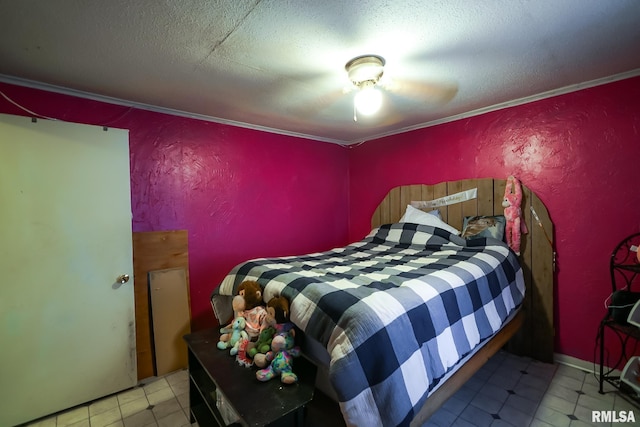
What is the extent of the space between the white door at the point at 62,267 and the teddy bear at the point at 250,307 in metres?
1.01

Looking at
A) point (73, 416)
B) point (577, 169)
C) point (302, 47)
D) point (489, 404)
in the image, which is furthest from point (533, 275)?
point (73, 416)

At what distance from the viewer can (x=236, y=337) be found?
1555 mm

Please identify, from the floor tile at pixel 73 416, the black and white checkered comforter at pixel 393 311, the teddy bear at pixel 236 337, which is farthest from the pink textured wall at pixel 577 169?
the floor tile at pixel 73 416

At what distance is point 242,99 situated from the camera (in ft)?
7.45

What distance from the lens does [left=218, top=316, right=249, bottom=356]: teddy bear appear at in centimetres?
152

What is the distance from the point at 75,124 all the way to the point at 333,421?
2.44 m

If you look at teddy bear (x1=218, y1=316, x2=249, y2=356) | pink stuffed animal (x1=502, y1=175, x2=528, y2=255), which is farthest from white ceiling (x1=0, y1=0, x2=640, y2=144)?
teddy bear (x1=218, y1=316, x2=249, y2=356)

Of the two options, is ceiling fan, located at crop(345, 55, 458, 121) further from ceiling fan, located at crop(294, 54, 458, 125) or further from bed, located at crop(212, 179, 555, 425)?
bed, located at crop(212, 179, 555, 425)

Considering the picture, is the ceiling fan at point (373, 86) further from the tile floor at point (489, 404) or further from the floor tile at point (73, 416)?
the floor tile at point (73, 416)

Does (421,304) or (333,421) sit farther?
(421,304)

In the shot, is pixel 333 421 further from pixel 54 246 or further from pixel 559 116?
pixel 559 116

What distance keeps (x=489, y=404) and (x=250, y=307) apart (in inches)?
67.5

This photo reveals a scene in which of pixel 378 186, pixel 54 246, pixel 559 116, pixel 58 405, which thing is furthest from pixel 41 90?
pixel 559 116

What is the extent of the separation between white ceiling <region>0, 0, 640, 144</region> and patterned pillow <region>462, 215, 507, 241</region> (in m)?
1.06
